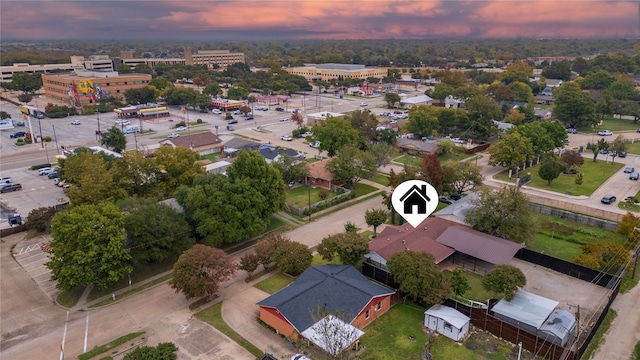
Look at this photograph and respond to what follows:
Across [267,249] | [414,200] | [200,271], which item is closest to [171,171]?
[267,249]

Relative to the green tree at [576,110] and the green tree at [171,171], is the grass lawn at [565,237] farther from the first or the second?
the green tree at [576,110]

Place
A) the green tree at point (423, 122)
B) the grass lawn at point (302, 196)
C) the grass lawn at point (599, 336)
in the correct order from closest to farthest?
the grass lawn at point (599, 336)
the grass lawn at point (302, 196)
the green tree at point (423, 122)

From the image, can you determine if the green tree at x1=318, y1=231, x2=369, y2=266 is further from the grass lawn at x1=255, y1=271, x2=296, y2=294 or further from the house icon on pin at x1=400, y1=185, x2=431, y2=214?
the house icon on pin at x1=400, y1=185, x2=431, y2=214

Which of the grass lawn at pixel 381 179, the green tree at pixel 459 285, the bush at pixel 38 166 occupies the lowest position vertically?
the grass lawn at pixel 381 179

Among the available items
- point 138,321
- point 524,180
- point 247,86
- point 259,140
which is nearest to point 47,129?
point 259,140

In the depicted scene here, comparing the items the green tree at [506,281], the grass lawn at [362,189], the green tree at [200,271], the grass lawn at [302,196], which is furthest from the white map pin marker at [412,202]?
the green tree at [200,271]

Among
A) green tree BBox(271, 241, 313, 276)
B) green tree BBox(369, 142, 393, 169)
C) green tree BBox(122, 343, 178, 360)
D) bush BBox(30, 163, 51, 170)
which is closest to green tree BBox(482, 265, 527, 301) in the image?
green tree BBox(271, 241, 313, 276)
